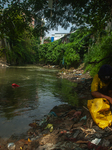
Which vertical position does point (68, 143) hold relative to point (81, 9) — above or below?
below

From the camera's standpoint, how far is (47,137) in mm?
3088

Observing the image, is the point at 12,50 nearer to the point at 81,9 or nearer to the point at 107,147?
the point at 81,9

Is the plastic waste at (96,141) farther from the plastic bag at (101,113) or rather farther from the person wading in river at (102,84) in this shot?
the person wading in river at (102,84)

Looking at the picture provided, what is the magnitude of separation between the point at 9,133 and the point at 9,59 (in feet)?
91.9

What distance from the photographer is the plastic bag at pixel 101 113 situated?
3.04 meters

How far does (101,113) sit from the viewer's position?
10.5 feet

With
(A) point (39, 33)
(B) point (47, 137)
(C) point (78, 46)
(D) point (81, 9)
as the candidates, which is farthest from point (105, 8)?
(C) point (78, 46)

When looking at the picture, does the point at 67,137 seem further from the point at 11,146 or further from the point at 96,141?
the point at 11,146

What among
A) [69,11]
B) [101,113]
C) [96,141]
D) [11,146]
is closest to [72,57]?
[69,11]

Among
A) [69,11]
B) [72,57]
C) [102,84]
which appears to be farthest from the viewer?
[72,57]

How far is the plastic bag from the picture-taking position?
3038 mm

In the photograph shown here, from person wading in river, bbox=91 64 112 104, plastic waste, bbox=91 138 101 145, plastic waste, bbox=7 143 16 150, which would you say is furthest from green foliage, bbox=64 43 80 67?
plastic waste, bbox=91 138 101 145

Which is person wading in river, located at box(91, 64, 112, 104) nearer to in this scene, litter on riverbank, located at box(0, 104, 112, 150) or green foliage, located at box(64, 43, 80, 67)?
litter on riverbank, located at box(0, 104, 112, 150)

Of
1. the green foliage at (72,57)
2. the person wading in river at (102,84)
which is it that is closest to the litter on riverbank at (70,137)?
the person wading in river at (102,84)
